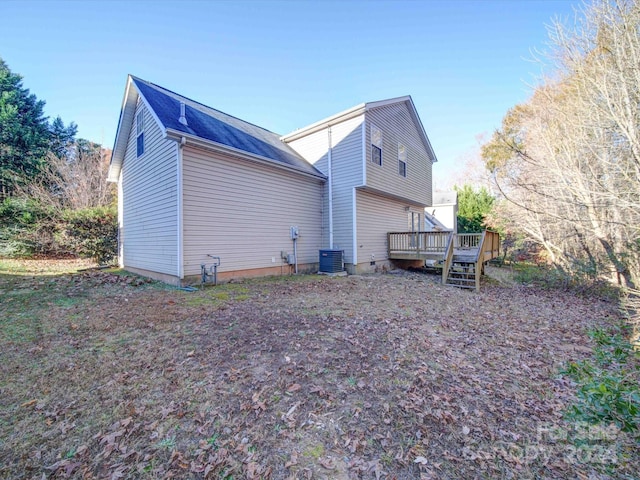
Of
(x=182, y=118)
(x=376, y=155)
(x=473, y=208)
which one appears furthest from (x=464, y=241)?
(x=473, y=208)

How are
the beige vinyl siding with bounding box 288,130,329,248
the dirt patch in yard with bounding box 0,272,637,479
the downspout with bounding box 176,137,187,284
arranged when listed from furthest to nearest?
1. the beige vinyl siding with bounding box 288,130,329,248
2. the downspout with bounding box 176,137,187,284
3. the dirt patch in yard with bounding box 0,272,637,479

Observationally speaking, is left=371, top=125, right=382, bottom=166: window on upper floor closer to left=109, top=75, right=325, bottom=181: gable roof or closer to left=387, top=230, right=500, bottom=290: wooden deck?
left=109, top=75, right=325, bottom=181: gable roof

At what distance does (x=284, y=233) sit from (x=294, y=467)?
8.32 metres

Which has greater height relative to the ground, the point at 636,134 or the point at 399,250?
the point at 636,134

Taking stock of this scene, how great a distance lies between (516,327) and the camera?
520cm

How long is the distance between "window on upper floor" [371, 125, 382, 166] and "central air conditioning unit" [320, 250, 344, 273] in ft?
13.0

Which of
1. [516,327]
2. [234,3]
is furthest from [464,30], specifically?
[516,327]

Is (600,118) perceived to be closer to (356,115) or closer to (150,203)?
(356,115)

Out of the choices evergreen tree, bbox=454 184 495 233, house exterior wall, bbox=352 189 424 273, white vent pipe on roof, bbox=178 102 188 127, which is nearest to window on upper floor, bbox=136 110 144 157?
white vent pipe on roof, bbox=178 102 188 127

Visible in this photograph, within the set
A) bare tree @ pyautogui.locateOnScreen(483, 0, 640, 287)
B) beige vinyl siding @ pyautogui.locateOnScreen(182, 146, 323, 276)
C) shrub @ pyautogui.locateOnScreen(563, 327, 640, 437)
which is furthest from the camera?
beige vinyl siding @ pyautogui.locateOnScreen(182, 146, 323, 276)

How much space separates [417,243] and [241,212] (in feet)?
21.9

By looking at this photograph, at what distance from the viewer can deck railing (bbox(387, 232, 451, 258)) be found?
10.6 m

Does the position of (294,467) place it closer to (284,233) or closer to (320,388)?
(320,388)

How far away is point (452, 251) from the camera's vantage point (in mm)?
9438
